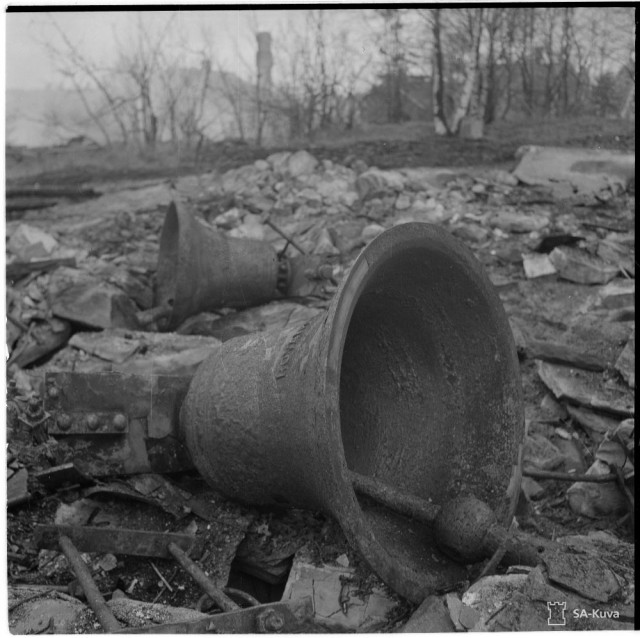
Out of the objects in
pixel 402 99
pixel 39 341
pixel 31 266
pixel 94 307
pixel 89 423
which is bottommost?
pixel 89 423

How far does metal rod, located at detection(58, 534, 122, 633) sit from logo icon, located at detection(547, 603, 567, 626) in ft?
4.73

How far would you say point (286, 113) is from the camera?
3982mm

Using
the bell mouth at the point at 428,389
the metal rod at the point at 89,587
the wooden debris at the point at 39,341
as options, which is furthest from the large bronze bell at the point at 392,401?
the wooden debris at the point at 39,341

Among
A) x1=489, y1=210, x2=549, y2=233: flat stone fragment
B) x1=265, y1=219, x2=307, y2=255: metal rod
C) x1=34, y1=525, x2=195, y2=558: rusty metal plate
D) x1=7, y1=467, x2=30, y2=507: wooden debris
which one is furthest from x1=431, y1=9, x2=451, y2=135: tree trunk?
x1=7, y1=467, x2=30, y2=507: wooden debris

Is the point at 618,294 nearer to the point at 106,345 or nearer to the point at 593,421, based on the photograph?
the point at 593,421

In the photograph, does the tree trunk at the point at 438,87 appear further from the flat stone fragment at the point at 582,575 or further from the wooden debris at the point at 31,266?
the wooden debris at the point at 31,266

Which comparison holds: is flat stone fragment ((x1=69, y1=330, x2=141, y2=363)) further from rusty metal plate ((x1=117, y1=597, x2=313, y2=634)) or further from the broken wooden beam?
rusty metal plate ((x1=117, y1=597, x2=313, y2=634))

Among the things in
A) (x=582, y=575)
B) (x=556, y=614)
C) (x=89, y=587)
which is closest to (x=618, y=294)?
(x=582, y=575)

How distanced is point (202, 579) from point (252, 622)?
30 cm

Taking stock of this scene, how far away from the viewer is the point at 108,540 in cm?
262

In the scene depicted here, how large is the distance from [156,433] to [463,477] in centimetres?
127

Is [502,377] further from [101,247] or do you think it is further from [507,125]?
[101,247]

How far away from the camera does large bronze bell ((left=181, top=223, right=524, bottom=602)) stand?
215 centimetres

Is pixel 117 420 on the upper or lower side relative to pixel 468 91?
lower
